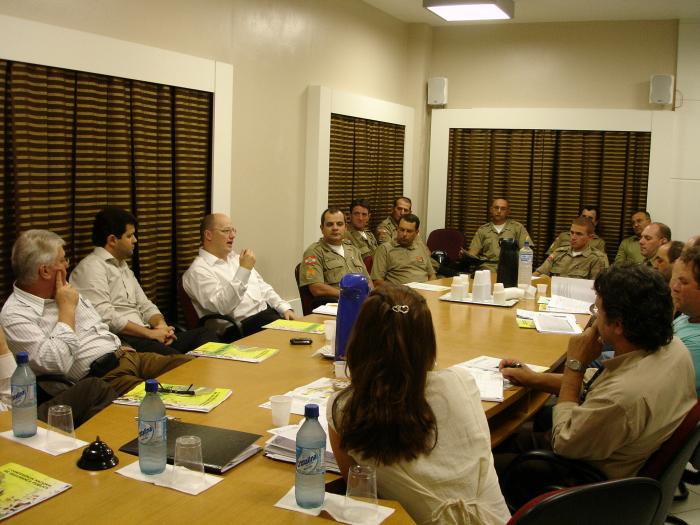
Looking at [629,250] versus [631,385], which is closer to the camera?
[631,385]

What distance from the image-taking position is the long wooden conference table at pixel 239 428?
170 cm

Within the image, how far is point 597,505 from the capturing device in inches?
61.3

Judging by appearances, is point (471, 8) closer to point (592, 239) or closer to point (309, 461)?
point (592, 239)

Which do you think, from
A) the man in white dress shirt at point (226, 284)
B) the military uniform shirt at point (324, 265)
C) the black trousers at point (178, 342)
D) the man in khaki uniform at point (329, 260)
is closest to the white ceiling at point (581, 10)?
the man in khaki uniform at point (329, 260)

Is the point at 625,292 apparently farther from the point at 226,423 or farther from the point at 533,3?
the point at 533,3

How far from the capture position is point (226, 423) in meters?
2.32

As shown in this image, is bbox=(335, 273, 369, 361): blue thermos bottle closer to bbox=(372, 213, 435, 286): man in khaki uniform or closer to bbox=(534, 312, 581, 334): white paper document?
bbox=(534, 312, 581, 334): white paper document

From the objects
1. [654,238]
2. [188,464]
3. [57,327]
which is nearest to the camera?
[188,464]

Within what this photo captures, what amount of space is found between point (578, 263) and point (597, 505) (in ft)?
15.8

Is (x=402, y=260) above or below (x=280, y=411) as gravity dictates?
above

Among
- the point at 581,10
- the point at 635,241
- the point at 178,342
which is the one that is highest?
the point at 581,10

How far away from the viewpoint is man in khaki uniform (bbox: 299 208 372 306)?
525 centimetres

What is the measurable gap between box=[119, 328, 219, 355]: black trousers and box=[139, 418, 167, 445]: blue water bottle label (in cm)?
217

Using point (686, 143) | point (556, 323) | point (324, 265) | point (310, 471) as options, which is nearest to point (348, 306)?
point (310, 471)
